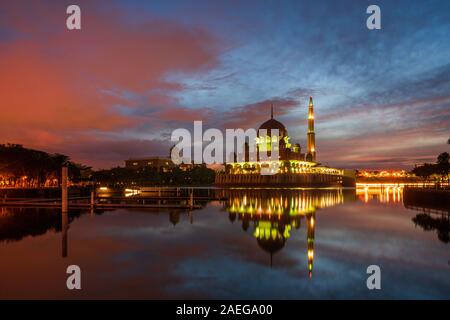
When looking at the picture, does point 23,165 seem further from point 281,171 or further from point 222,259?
point 281,171

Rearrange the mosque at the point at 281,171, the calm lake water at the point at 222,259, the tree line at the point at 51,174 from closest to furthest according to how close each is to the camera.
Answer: the calm lake water at the point at 222,259
the tree line at the point at 51,174
the mosque at the point at 281,171

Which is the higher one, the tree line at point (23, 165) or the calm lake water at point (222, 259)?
the tree line at point (23, 165)

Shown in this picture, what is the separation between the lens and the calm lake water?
1217 centimetres

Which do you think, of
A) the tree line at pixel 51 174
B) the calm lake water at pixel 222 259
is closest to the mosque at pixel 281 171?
the tree line at pixel 51 174

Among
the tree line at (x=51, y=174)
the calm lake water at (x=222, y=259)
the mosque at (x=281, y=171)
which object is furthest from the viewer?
the mosque at (x=281, y=171)

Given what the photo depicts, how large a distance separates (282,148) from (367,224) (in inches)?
5923

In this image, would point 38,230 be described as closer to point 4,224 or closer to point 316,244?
point 4,224

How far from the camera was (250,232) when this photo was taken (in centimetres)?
2531

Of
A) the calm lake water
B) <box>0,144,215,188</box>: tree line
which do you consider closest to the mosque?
<box>0,144,215,188</box>: tree line

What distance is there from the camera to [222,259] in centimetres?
1695

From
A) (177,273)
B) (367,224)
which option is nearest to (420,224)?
(367,224)

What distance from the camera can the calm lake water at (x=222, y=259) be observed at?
39.9ft

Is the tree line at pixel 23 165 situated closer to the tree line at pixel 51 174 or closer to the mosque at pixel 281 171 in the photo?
the tree line at pixel 51 174
